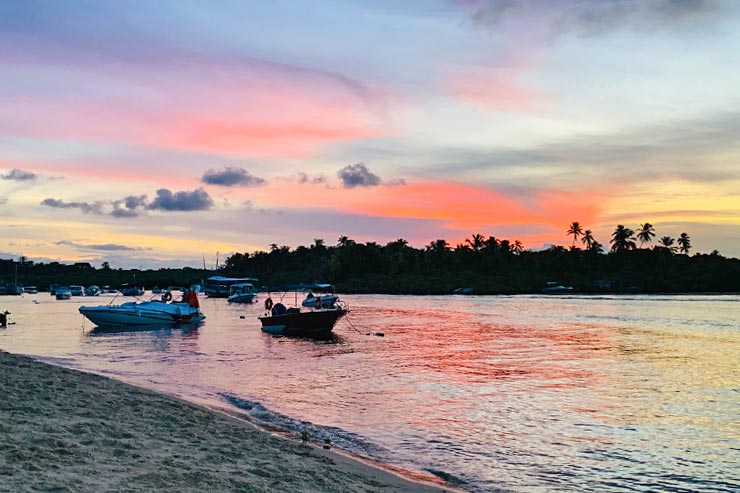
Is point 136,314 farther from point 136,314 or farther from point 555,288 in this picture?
point 555,288

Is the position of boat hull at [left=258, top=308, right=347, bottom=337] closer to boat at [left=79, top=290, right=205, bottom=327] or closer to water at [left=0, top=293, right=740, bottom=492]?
water at [left=0, top=293, right=740, bottom=492]

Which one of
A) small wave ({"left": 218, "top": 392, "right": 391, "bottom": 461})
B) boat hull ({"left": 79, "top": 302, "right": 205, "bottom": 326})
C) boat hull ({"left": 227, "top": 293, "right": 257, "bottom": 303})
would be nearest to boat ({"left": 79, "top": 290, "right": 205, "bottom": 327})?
boat hull ({"left": 79, "top": 302, "right": 205, "bottom": 326})

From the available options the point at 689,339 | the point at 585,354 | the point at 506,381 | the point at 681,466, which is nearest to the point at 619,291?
the point at 689,339

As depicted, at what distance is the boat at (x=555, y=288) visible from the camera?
165 meters

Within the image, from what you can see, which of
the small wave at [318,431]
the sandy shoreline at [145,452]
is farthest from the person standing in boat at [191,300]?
the sandy shoreline at [145,452]

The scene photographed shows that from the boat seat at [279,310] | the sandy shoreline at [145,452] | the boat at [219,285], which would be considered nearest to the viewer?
the sandy shoreline at [145,452]

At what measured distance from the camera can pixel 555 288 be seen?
6609 inches

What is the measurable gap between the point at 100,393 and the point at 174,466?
8470mm

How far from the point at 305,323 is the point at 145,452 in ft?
125

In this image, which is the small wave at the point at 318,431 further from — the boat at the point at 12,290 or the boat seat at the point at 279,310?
the boat at the point at 12,290

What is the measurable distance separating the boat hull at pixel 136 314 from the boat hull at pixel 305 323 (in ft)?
39.5

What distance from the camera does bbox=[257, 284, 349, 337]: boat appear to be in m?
47.5

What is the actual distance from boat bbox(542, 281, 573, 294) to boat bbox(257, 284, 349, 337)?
420 ft

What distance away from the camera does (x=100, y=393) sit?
16.9 meters
